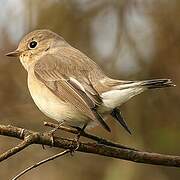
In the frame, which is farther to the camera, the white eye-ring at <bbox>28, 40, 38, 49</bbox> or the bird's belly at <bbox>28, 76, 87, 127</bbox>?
the white eye-ring at <bbox>28, 40, 38, 49</bbox>

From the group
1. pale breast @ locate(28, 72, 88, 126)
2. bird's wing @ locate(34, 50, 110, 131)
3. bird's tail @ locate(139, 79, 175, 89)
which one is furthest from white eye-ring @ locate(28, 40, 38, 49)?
bird's tail @ locate(139, 79, 175, 89)

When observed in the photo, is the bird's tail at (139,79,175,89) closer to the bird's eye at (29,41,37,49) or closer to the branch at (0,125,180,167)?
the branch at (0,125,180,167)

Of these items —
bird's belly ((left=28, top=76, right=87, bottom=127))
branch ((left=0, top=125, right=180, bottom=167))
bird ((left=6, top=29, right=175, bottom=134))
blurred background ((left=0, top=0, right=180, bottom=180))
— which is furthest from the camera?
blurred background ((left=0, top=0, right=180, bottom=180))

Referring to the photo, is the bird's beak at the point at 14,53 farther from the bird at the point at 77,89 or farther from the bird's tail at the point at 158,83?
the bird's tail at the point at 158,83

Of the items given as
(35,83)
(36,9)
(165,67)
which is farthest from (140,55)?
(35,83)

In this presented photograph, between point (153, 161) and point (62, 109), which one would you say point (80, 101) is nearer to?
point (62, 109)

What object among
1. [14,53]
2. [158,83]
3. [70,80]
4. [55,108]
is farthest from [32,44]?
[158,83]

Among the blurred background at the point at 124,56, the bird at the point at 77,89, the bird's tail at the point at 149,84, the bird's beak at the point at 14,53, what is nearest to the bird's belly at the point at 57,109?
the bird at the point at 77,89
